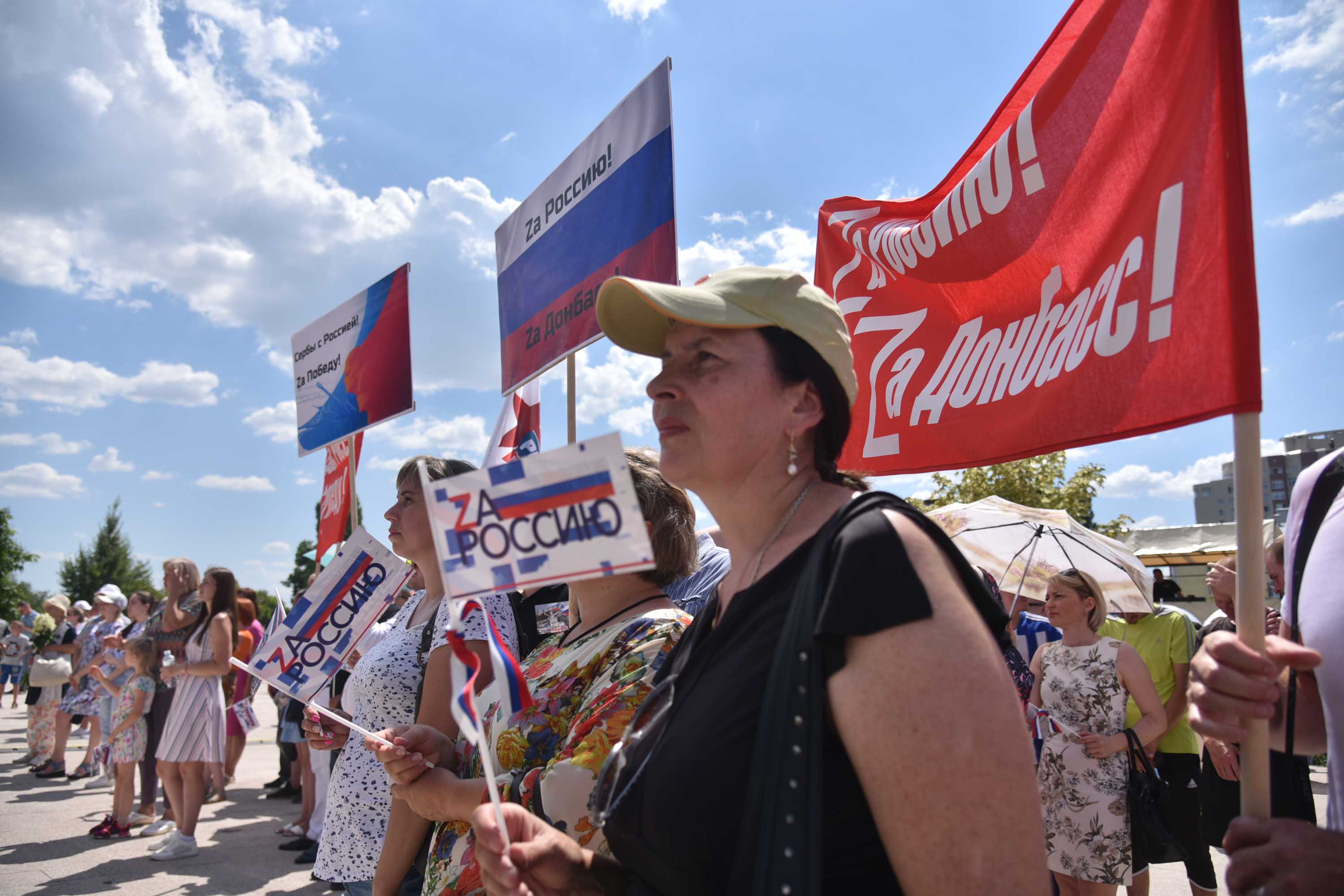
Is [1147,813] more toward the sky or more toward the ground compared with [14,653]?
more toward the sky

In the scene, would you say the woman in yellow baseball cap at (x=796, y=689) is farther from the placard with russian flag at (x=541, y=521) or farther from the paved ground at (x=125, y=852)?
the paved ground at (x=125, y=852)

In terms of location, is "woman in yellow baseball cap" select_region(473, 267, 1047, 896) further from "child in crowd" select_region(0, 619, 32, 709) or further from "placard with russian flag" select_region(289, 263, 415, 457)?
"child in crowd" select_region(0, 619, 32, 709)

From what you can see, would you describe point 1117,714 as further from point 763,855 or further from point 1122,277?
point 763,855

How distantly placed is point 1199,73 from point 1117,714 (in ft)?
11.5

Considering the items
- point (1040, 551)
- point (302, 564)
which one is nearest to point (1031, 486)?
point (1040, 551)

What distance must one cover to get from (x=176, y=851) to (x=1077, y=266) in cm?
737

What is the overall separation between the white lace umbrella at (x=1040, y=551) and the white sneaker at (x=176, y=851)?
20.1ft

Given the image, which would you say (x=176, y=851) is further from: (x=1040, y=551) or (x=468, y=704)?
(x=1040, y=551)

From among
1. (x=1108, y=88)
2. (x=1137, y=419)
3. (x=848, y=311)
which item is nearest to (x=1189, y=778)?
(x=848, y=311)

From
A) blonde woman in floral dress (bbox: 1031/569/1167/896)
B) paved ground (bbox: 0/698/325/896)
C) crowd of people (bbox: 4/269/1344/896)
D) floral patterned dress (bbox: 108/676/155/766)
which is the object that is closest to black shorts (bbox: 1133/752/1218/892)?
blonde woman in floral dress (bbox: 1031/569/1167/896)

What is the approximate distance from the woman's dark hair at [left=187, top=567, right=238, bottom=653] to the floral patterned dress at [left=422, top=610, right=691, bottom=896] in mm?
5305

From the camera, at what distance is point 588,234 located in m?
4.14

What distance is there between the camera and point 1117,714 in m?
4.29

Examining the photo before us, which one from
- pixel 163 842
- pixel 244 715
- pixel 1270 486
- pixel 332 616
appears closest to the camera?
pixel 332 616
